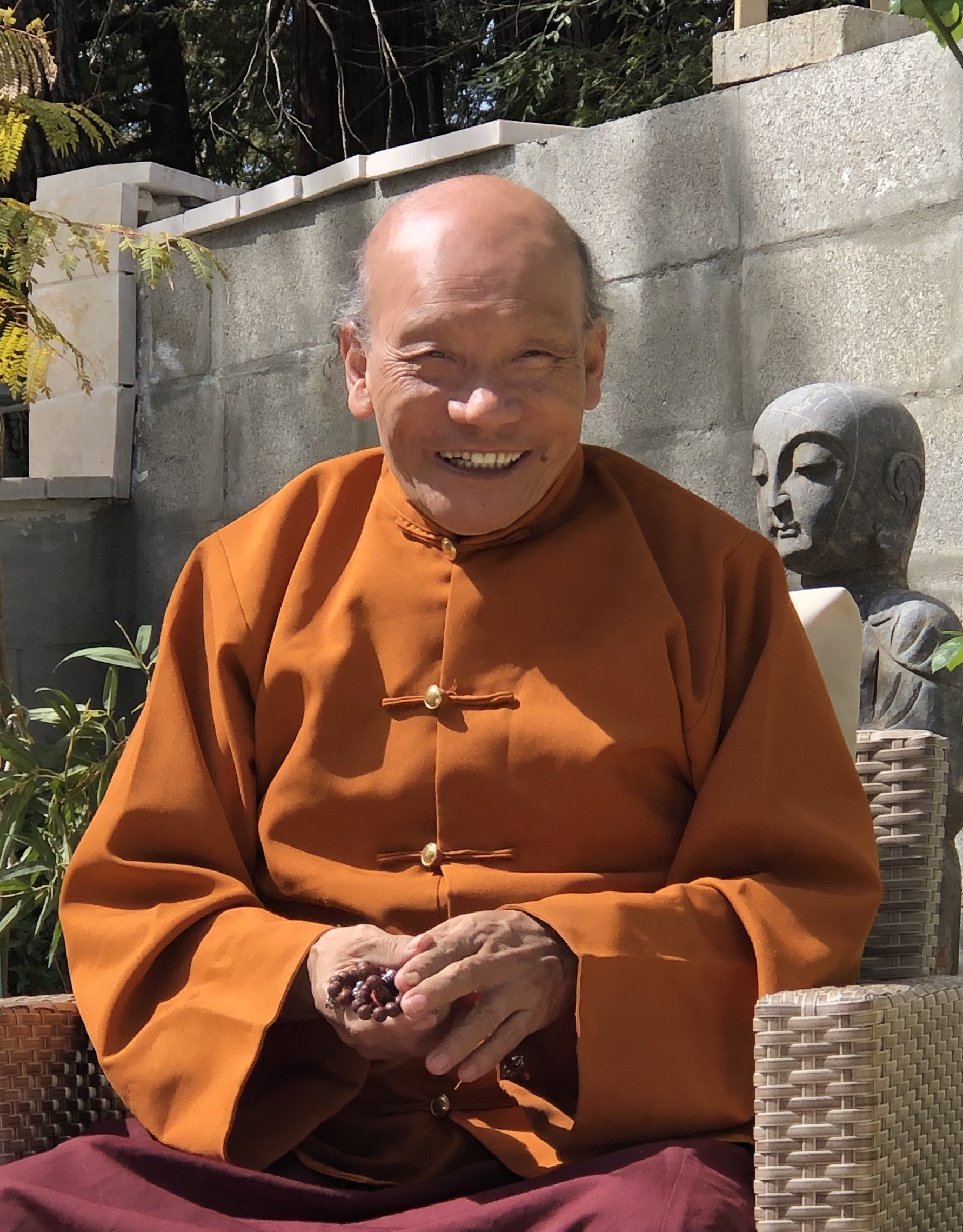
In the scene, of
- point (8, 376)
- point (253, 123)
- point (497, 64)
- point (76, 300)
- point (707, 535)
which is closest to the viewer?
point (707, 535)

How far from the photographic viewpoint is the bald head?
7.07ft

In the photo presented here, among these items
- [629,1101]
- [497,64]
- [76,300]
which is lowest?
[629,1101]

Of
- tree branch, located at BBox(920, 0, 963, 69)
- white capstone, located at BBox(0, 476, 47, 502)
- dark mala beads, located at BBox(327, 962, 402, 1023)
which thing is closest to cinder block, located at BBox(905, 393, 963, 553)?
tree branch, located at BBox(920, 0, 963, 69)

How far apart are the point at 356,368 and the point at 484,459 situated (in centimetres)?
30

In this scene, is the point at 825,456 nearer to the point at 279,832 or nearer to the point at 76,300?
the point at 279,832

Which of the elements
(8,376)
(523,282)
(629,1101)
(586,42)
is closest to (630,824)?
(629,1101)

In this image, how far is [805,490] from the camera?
327 cm

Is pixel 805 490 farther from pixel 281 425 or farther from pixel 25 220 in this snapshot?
pixel 281 425

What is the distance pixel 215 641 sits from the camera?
2.22 meters

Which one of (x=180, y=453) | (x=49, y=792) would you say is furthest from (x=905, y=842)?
(x=180, y=453)

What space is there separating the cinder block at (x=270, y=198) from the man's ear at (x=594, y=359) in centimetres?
367

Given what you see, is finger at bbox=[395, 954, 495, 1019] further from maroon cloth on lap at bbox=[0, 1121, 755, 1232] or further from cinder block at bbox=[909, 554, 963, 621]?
cinder block at bbox=[909, 554, 963, 621]

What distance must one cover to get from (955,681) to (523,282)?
1.46m

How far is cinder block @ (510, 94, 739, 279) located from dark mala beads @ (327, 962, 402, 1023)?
3.06 m
